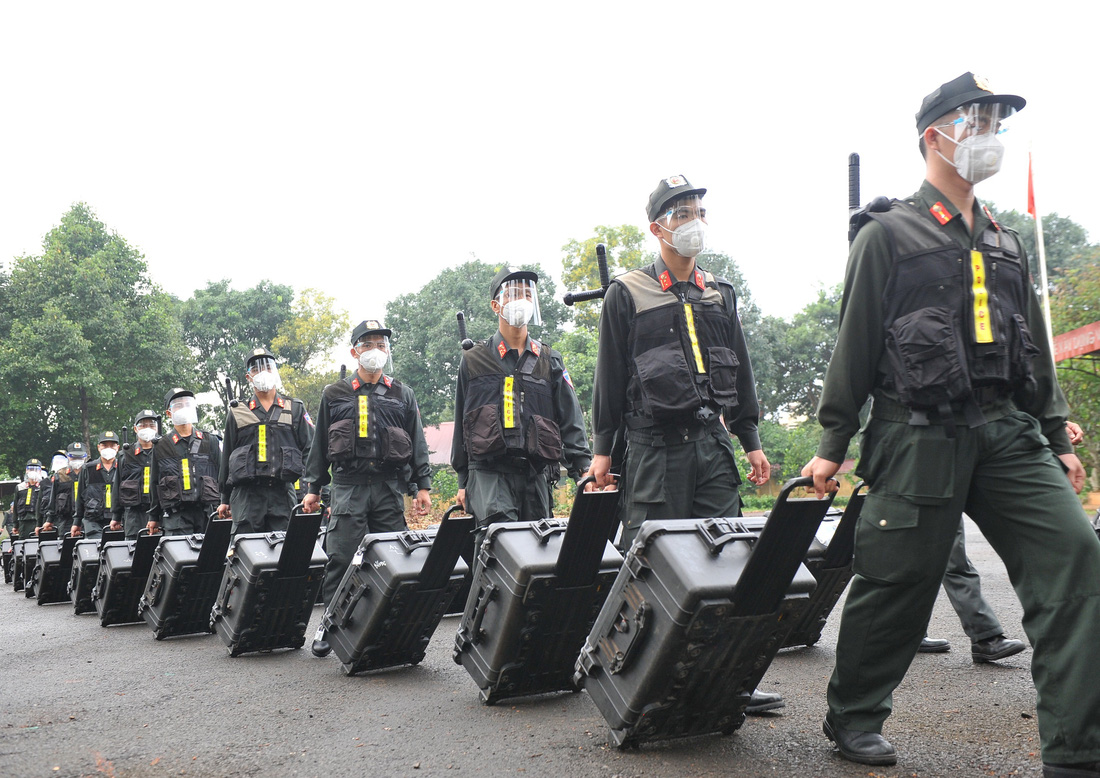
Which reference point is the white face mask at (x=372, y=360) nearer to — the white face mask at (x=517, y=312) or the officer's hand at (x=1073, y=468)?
the white face mask at (x=517, y=312)

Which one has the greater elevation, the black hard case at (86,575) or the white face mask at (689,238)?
the white face mask at (689,238)

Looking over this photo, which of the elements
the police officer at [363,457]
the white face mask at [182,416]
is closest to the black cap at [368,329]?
the police officer at [363,457]

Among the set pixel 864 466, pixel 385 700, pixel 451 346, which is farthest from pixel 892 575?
pixel 451 346

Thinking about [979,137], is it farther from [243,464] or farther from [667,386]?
[243,464]

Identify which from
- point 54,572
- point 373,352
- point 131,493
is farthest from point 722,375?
point 54,572

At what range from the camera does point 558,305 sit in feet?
160

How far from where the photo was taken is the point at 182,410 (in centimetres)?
1131

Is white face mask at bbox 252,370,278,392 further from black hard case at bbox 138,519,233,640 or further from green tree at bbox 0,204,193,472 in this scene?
green tree at bbox 0,204,193,472

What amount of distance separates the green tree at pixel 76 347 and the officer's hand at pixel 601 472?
3986cm

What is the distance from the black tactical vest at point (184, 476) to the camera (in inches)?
420

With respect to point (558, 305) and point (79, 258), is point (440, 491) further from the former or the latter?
point (79, 258)

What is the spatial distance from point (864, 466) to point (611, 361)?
1.57 m

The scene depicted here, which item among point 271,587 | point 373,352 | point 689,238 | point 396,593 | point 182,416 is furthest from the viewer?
point 182,416

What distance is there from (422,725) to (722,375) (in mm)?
2130
